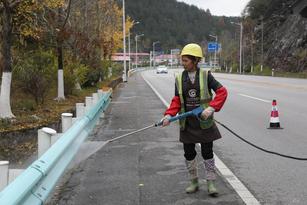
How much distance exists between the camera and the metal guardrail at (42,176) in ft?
11.7

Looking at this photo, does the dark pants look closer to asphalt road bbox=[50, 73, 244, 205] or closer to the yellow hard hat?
asphalt road bbox=[50, 73, 244, 205]

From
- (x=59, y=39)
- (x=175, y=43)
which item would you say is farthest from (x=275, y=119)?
(x=175, y=43)

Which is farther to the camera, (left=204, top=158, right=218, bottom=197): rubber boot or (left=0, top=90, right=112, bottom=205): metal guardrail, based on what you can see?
(left=204, top=158, right=218, bottom=197): rubber boot

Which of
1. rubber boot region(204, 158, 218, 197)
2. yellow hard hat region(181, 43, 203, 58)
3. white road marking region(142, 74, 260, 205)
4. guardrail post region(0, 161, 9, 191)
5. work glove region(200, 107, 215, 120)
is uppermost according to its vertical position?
yellow hard hat region(181, 43, 203, 58)

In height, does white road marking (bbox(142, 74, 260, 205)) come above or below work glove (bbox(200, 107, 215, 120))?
below

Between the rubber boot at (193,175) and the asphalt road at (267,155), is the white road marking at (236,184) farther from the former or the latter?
the rubber boot at (193,175)

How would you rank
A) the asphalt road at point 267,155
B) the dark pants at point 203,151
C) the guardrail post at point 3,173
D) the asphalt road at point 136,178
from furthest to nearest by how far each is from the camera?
the asphalt road at point 267,155, the dark pants at point 203,151, the asphalt road at point 136,178, the guardrail post at point 3,173

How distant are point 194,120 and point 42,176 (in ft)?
7.27

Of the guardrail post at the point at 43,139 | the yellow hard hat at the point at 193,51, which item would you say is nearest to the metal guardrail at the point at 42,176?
the guardrail post at the point at 43,139

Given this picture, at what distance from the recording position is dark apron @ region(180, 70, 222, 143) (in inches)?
240

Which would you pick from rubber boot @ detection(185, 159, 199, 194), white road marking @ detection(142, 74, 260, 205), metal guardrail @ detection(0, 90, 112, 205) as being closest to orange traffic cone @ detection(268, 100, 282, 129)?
white road marking @ detection(142, 74, 260, 205)

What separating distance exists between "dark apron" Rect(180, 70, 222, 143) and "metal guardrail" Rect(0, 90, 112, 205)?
4.51 feet

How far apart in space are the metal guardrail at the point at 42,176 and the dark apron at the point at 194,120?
1375 mm

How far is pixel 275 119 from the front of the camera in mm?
11883
